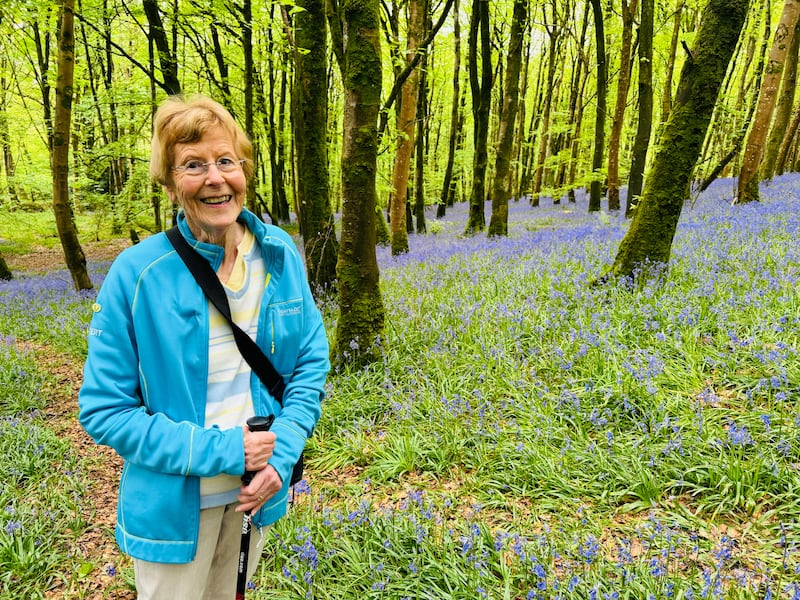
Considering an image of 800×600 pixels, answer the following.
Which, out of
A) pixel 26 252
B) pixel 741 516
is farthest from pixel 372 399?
pixel 26 252

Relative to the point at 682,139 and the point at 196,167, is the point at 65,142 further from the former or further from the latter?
the point at 682,139

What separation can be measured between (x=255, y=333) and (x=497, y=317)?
4374 mm

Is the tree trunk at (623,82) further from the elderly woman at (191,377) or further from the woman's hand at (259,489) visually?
the woman's hand at (259,489)

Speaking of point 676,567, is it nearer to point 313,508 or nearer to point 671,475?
point 671,475

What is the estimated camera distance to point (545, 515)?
3.21 m

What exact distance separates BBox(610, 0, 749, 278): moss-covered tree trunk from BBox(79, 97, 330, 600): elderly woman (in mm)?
5752

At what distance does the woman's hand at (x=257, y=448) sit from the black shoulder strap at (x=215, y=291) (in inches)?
11.5

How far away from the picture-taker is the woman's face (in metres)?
1.75

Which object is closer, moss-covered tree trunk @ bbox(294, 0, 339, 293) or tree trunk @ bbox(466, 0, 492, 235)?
moss-covered tree trunk @ bbox(294, 0, 339, 293)

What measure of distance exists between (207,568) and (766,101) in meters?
14.8

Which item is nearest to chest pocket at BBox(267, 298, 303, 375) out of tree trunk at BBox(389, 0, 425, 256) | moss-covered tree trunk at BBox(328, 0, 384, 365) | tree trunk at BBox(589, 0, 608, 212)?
moss-covered tree trunk at BBox(328, 0, 384, 365)

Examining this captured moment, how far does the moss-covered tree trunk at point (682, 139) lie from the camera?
5.46 metres

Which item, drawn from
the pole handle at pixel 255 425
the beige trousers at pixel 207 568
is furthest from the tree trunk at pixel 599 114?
the beige trousers at pixel 207 568

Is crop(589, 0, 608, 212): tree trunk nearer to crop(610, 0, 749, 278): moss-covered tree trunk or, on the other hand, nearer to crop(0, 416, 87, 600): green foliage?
crop(610, 0, 749, 278): moss-covered tree trunk
